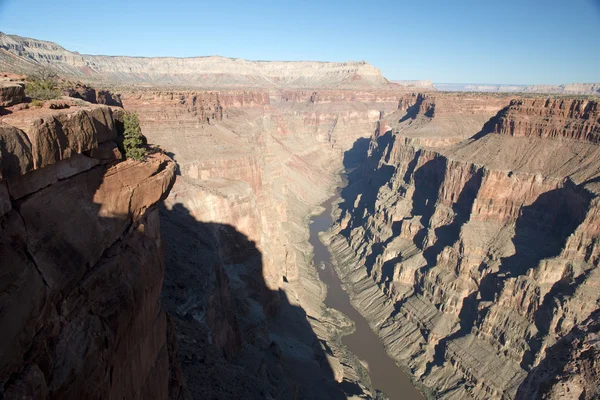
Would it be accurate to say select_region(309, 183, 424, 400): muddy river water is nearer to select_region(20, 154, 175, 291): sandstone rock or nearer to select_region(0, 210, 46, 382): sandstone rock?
select_region(20, 154, 175, 291): sandstone rock

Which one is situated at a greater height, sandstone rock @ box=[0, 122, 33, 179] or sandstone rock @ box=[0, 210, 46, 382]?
sandstone rock @ box=[0, 122, 33, 179]

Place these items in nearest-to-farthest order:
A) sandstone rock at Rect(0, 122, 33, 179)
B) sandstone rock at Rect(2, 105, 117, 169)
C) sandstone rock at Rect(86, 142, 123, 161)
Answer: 1. sandstone rock at Rect(0, 122, 33, 179)
2. sandstone rock at Rect(2, 105, 117, 169)
3. sandstone rock at Rect(86, 142, 123, 161)

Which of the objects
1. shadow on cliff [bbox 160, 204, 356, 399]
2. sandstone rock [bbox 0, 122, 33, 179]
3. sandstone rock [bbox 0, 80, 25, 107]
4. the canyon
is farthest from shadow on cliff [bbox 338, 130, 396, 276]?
sandstone rock [bbox 0, 122, 33, 179]

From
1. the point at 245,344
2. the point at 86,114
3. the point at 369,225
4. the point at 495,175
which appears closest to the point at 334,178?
the point at 369,225

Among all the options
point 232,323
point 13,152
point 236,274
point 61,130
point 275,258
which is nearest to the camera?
point 13,152

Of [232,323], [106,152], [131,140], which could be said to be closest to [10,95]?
[106,152]

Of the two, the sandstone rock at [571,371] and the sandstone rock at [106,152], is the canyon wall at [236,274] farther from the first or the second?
the sandstone rock at [571,371]

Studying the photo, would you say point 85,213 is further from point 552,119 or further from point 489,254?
point 552,119

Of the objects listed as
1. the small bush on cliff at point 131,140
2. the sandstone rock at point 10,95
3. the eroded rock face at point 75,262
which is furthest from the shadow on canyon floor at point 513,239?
the sandstone rock at point 10,95
